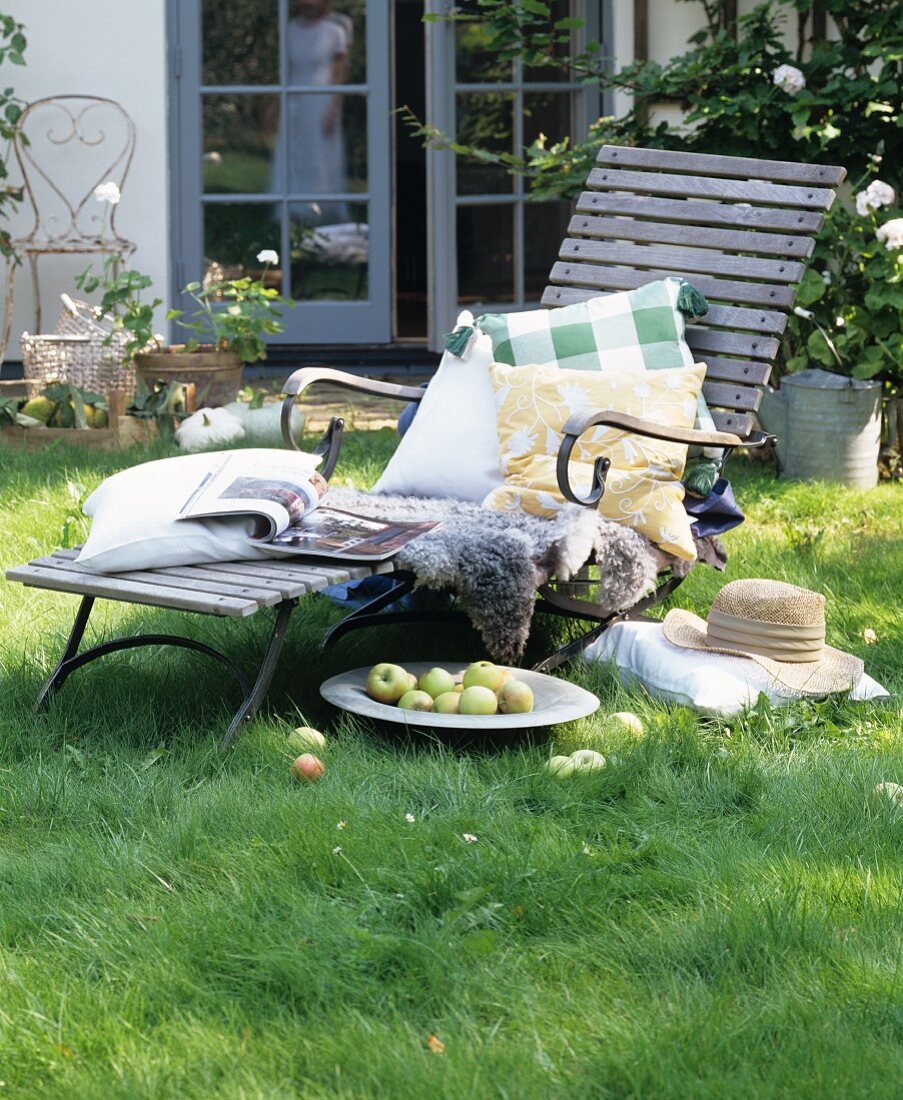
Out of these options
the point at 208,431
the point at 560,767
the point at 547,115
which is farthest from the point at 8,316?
the point at 560,767

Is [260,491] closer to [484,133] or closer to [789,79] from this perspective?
[789,79]

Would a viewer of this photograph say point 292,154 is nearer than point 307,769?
No

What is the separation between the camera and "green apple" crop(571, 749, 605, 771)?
2.55 m

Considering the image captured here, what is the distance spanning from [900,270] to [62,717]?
3.27 m

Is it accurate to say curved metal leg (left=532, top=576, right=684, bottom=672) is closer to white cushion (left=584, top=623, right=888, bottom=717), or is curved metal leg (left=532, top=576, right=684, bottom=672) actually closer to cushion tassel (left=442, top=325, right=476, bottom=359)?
white cushion (left=584, top=623, right=888, bottom=717)

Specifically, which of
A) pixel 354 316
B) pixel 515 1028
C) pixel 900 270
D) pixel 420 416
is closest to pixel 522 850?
pixel 515 1028

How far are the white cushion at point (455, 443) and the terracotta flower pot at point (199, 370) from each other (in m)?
2.28

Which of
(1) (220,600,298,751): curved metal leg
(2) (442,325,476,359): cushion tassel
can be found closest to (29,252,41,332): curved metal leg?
(2) (442,325,476,359): cushion tassel

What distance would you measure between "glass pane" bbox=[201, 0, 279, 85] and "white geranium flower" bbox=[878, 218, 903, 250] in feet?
10.9

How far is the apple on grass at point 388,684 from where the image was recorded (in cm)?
273

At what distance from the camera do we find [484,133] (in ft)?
22.7

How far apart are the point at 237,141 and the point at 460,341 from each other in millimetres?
3749

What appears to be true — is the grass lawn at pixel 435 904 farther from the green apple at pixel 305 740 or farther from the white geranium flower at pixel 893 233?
the white geranium flower at pixel 893 233

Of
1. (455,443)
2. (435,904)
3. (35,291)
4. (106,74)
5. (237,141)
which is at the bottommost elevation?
(435,904)
